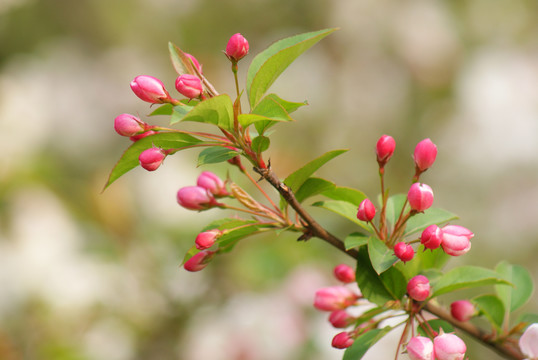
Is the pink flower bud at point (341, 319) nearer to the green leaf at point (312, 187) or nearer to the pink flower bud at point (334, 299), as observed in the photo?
the pink flower bud at point (334, 299)

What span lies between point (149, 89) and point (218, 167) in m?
0.97

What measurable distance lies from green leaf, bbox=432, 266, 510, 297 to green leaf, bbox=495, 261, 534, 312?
110 millimetres

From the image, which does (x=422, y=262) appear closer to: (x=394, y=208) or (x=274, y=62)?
(x=394, y=208)

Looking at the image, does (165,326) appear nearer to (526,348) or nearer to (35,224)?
(35,224)

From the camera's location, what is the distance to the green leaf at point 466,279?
46 cm

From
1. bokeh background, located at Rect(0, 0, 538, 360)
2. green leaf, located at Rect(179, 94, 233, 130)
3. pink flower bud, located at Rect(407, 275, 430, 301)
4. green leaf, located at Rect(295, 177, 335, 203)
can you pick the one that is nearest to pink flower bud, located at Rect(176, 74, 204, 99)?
green leaf, located at Rect(179, 94, 233, 130)

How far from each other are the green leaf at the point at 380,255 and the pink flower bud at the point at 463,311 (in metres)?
0.13

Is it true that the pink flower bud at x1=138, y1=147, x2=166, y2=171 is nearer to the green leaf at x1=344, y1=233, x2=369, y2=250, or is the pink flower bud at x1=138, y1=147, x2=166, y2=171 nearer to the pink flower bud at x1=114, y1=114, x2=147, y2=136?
the pink flower bud at x1=114, y1=114, x2=147, y2=136

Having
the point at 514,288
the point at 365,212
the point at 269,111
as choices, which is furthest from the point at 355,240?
the point at 514,288

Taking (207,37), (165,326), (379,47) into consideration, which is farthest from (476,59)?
(165,326)

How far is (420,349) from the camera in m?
0.42

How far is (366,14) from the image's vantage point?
238 centimetres

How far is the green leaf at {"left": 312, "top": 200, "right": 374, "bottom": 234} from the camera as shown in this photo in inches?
18.7

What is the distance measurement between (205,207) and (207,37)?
218 cm
